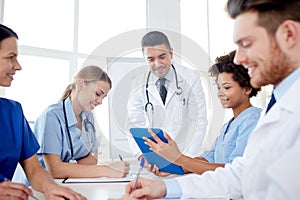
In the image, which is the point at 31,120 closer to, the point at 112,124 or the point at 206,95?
the point at 112,124

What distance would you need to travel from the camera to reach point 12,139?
3.84ft

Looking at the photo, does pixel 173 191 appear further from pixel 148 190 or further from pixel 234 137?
pixel 234 137

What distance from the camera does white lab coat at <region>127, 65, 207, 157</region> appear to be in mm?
1003

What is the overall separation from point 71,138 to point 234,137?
70cm

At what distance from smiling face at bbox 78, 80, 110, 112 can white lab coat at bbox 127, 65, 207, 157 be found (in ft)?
0.30

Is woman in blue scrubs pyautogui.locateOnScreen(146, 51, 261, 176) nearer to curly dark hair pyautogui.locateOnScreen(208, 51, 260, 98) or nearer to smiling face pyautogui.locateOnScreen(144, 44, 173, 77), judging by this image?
curly dark hair pyautogui.locateOnScreen(208, 51, 260, 98)

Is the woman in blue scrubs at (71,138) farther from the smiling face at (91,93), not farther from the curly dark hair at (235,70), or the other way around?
the curly dark hair at (235,70)

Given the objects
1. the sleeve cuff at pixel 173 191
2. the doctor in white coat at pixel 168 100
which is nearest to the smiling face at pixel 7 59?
the doctor in white coat at pixel 168 100

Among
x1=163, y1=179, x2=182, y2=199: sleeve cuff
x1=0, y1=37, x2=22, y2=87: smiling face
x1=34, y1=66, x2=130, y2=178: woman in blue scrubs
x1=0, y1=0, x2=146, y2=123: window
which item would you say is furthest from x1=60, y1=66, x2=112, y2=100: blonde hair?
x1=0, y1=0, x2=146, y2=123: window

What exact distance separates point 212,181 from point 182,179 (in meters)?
0.08

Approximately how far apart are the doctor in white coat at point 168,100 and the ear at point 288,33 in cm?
38

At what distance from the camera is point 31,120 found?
2182 millimetres

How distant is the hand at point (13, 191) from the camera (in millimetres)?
887

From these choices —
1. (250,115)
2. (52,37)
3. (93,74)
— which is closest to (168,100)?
(93,74)
